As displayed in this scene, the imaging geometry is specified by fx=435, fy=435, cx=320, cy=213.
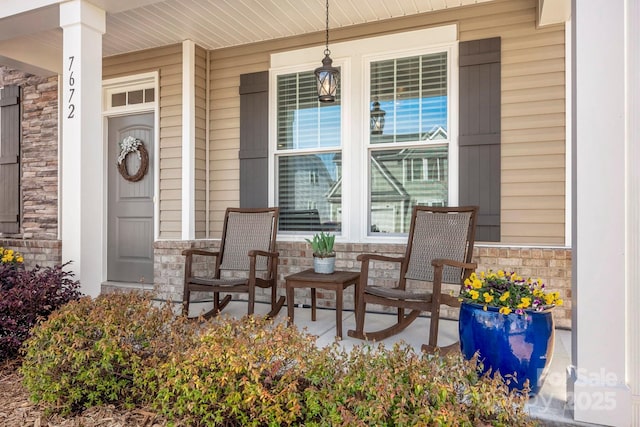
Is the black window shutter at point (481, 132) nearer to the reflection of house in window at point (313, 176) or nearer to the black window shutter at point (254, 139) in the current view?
the reflection of house in window at point (313, 176)

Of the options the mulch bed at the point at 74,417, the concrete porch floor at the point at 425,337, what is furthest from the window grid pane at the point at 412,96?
the mulch bed at the point at 74,417

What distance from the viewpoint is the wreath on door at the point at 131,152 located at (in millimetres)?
4777

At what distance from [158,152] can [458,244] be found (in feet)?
10.6

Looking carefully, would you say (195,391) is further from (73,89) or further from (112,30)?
(112,30)

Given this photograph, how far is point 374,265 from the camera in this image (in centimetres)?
400

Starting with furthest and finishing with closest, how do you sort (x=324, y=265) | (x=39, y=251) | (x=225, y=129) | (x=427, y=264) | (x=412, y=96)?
(x=39, y=251), (x=225, y=129), (x=412, y=96), (x=324, y=265), (x=427, y=264)

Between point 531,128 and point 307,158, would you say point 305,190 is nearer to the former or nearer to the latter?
point 307,158

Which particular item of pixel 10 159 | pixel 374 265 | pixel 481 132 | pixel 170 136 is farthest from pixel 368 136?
pixel 10 159

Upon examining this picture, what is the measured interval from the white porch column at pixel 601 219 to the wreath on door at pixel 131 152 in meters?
4.17

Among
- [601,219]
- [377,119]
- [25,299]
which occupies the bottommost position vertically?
[25,299]

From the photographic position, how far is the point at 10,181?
546 cm

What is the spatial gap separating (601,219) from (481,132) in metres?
1.92

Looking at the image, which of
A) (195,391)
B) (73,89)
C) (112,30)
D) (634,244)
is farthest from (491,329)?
(112,30)

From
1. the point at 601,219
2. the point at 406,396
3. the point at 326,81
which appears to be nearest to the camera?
the point at 406,396
